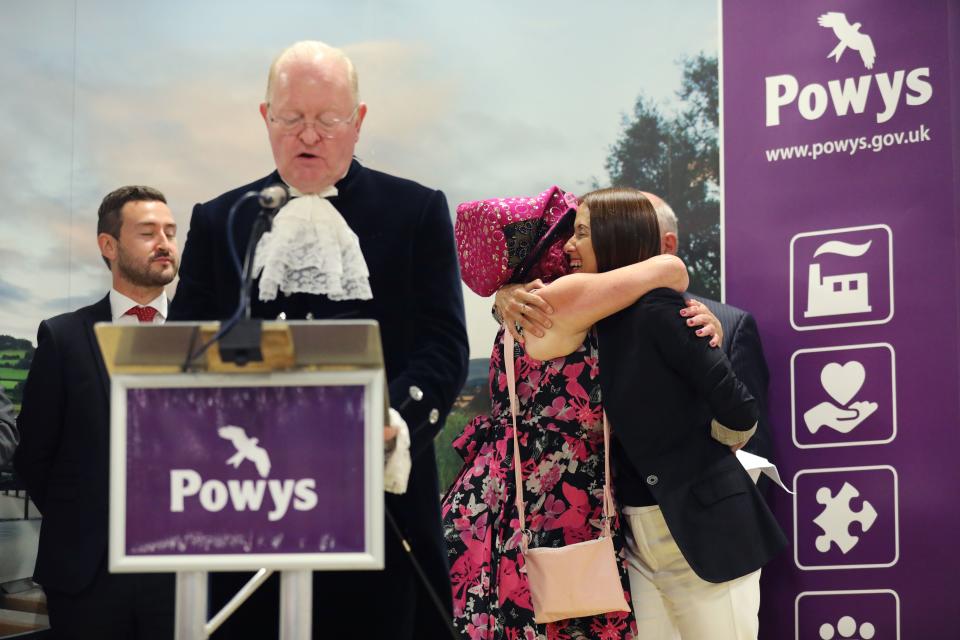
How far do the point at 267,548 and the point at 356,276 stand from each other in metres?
0.67

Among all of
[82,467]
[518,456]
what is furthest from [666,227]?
[82,467]

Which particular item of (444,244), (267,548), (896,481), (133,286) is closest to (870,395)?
(896,481)

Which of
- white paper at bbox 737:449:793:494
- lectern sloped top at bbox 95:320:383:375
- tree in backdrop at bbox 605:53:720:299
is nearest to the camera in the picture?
lectern sloped top at bbox 95:320:383:375

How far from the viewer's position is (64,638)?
369 centimetres

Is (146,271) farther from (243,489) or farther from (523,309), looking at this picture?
(243,489)

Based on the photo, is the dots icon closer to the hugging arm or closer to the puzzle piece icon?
the puzzle piece icon

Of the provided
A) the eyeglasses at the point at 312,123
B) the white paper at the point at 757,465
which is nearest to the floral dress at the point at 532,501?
the white paper at the point at 757,465

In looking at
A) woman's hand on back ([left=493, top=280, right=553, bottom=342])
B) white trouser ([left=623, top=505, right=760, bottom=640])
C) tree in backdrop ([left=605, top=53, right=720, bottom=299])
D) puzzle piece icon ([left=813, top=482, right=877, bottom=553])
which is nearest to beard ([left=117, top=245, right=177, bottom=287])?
woman's hand on back ([left=493, top=280, right=553, bottom=342])

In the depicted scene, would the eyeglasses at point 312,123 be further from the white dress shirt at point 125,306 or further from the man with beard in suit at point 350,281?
the white dress shirt at point 125,306

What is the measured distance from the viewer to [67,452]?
3.83 metres

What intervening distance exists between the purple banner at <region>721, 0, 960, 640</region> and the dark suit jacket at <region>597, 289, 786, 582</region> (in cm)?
126

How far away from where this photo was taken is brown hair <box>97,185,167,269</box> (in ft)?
14.1

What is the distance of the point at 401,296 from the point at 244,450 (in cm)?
68

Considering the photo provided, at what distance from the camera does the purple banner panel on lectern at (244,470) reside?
1.65 meters
